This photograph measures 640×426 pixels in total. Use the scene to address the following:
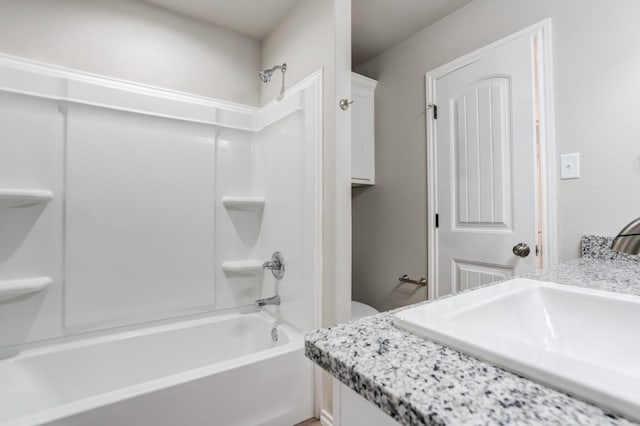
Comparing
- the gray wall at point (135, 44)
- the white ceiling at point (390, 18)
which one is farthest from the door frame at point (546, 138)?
the gray wall at point (135, 44)

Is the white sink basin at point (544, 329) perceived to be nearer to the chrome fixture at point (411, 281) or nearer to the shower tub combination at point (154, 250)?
the shower tub combination at point (154, 250)

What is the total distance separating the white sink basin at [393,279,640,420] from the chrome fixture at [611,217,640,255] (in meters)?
0.10

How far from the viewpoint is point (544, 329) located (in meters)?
0.64

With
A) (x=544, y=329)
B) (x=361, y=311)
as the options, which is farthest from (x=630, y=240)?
(x=361, y=311)

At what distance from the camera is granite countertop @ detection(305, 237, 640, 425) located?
28cm

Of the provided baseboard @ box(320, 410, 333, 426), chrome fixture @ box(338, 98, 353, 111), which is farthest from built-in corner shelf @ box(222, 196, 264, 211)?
baseboard @ box(320, 410, 333, 426)

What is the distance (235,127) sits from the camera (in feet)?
6.94

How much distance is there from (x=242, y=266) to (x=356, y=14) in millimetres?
1869

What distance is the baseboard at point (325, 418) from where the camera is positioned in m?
1.47

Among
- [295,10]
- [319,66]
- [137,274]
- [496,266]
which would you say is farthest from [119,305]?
[496,266]

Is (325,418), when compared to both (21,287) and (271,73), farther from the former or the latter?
(271,73)

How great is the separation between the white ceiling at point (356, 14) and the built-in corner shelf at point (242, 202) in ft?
3.95

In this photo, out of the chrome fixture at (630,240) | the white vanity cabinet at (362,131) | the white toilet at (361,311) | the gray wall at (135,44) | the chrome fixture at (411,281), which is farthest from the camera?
the white vanity cabinet at (362,131)

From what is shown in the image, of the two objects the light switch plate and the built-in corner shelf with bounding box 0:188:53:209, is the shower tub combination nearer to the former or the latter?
the built-in corner shelf with bounding box 0:188:53:209
